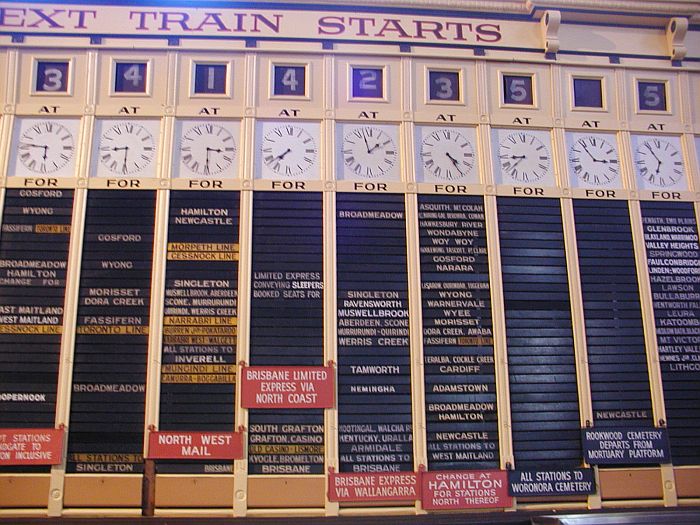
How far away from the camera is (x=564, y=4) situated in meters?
9.69

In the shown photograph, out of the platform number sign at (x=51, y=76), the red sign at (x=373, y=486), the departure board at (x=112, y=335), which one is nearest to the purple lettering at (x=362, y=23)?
the departure board at (x=112, y=335)

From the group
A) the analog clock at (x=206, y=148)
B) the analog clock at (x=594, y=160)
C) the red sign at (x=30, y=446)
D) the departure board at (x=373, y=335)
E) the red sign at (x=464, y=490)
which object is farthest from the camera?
the analog clock at (x=594, y=160)

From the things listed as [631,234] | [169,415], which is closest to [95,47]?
[169,415]

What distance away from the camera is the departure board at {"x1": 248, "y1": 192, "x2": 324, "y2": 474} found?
802 centimetres

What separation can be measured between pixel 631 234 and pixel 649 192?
2.34 ft

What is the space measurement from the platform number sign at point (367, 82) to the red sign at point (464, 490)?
17.4ft

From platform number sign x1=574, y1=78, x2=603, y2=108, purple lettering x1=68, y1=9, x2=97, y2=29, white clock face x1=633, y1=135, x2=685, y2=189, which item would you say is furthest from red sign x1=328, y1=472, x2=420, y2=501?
purple lettering x1=68, y1=9, x2=97, y2=29

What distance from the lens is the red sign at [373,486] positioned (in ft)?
26.0

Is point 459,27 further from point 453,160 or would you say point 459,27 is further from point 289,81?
point 289,81

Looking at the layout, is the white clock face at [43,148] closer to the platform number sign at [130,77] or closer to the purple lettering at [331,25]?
the platform number sign at [130,77]

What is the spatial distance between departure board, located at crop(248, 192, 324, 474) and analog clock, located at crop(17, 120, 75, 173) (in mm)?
2705

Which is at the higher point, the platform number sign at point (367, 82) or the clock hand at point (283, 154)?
the platform number sign at point (367, 82)

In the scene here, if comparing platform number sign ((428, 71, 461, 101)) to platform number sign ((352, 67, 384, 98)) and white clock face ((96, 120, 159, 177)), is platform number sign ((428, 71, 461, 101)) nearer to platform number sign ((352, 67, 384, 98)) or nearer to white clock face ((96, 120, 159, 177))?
platform number sign ((352, 67, 384, 98))

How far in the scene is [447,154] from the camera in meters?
9.20
